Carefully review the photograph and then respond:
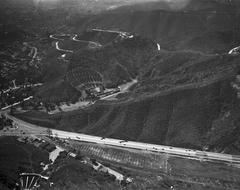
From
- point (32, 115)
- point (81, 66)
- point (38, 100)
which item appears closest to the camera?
point (32, 115)

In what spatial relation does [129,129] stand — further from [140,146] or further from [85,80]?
[85,80]

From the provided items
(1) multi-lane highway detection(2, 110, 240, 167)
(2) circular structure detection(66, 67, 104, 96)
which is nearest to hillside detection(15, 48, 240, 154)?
(1) multi-lane highway detection(2, 110, 240, 167)

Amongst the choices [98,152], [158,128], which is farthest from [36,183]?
[158,128]

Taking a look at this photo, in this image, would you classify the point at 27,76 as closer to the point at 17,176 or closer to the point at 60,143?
the point at 60,143

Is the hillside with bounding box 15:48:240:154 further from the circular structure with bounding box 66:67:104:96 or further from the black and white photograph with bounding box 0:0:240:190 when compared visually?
the circular structure with bounding box 66:67:104:96

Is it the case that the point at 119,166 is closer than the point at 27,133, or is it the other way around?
the point at 119,166
